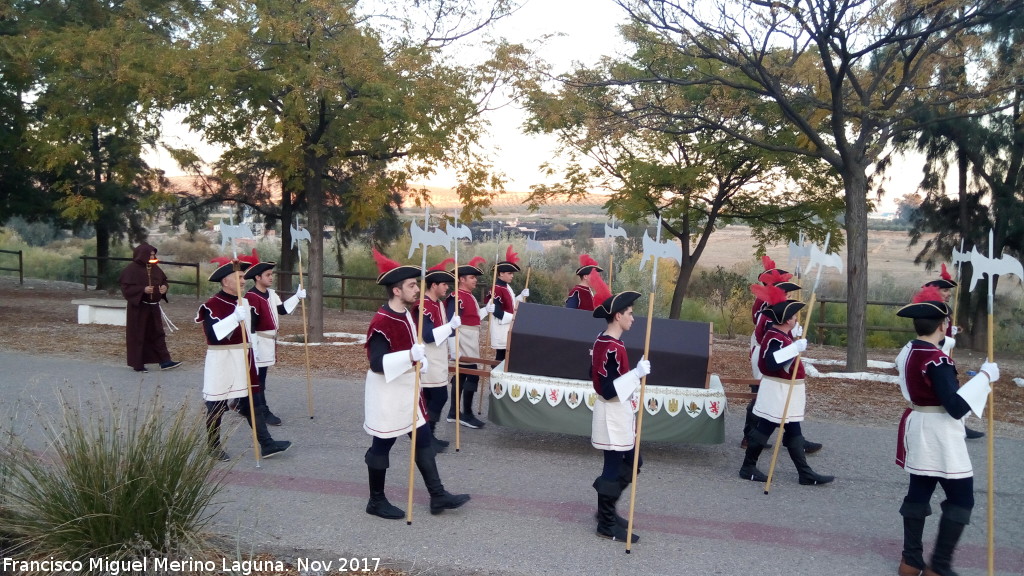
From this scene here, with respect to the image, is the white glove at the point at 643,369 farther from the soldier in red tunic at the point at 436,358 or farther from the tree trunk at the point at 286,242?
the tree trunk at the point at 286,242

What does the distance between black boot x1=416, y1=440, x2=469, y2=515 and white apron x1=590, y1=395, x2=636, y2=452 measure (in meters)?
1.13

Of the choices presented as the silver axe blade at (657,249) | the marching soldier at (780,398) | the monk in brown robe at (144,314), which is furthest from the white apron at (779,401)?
the monk in brown robe at (144,314)

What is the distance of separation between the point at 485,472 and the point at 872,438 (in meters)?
4.23

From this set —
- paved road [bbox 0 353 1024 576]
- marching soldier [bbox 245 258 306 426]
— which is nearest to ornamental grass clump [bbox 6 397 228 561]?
paved road [bbox 0 353 1024 576]

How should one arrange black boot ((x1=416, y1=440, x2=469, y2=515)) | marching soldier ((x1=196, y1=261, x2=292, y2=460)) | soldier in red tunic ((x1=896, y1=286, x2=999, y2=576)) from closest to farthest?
soldier in red tunic ((x1=896, y1=286, x2=999, y2=576)) → black boot ((x1=416, y1=440, x2=469, y2=515)) → marching soldier ((x1=196, y1=261, x2=292, y2=460))

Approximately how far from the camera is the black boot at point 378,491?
5449mm

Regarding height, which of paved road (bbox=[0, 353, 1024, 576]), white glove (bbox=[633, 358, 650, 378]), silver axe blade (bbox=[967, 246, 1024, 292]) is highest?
silver axe blade (bbox=[967, 246, 1024, 292])

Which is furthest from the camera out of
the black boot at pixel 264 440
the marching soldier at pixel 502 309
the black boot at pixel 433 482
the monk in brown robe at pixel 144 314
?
the monk in brown robe at pixel 144 314

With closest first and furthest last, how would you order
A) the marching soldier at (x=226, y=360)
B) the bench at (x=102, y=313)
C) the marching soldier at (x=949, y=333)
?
the marching soldier at (x=226, y=360) < the marching soldier at (x=949, y=333) < the bench at (x=102, y=313)

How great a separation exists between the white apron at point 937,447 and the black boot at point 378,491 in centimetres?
330

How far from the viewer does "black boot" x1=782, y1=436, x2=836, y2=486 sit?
657 cm

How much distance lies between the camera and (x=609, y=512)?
526 cm

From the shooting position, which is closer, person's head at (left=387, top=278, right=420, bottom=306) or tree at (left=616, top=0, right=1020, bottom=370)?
person's head at (left=387, top=278, right=420, bottom=306)

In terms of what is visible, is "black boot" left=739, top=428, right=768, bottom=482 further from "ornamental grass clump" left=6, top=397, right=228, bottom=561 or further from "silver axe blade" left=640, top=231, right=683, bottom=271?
"ornamental grass clump" left=6, top=397, right=228, bottom=561
